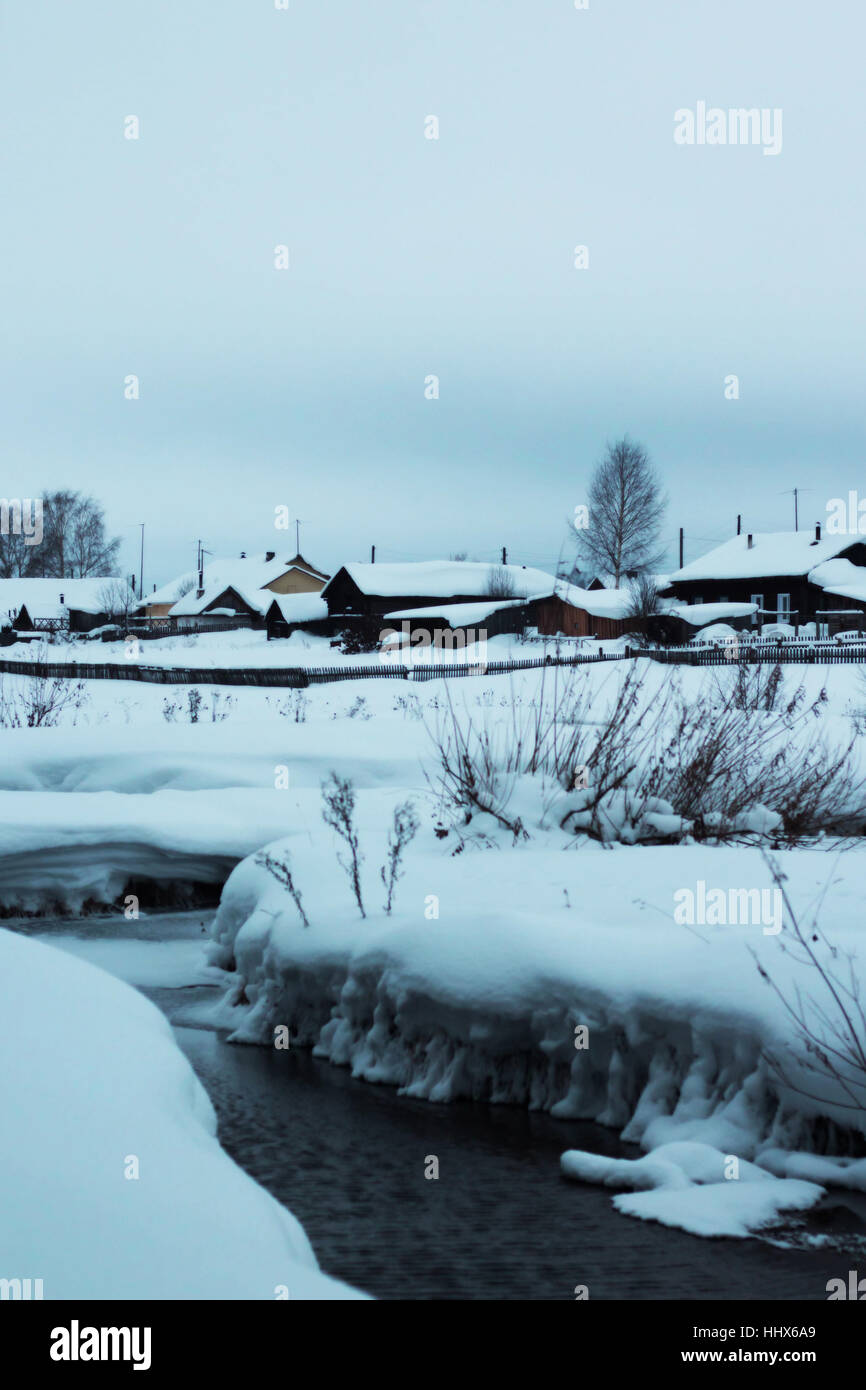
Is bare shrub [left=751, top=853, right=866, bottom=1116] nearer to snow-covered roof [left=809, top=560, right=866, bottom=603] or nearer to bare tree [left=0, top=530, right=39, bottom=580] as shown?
snow-covered roof [left=809, top=560, right=866, bottom=603]

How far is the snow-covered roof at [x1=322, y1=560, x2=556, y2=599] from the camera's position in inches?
2249

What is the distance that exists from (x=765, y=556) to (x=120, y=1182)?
52.7 m

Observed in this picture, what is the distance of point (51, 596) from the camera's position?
72188 mm

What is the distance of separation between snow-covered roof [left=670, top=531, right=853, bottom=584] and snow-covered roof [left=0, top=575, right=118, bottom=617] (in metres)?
36.5

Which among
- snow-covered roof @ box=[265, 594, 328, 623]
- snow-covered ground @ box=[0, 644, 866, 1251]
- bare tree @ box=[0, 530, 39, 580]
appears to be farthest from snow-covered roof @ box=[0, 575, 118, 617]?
snow-covered ground @ box=[0, 644, 866, 1251]

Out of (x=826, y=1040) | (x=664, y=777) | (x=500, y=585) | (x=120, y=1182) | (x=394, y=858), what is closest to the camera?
(x=120, y=1182)

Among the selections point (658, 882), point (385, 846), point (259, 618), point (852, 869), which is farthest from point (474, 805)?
point (259, 618)

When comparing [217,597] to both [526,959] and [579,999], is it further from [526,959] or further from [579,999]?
[579,999]

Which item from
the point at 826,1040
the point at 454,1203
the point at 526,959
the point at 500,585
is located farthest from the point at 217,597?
the point at 826,1040

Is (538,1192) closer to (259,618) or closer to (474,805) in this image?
(474,805)

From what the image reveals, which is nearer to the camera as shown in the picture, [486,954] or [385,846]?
[486,954]

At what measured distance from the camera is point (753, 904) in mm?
6684
